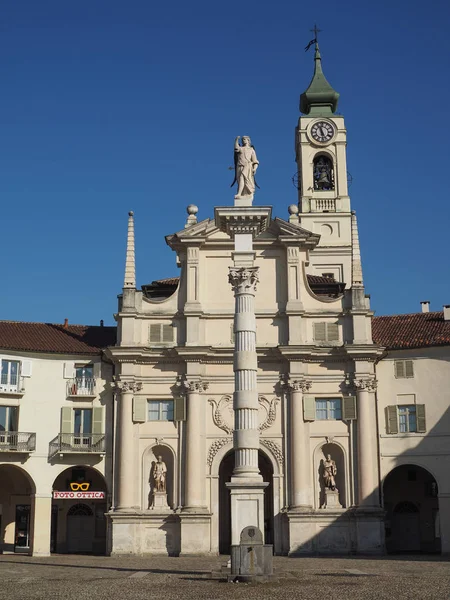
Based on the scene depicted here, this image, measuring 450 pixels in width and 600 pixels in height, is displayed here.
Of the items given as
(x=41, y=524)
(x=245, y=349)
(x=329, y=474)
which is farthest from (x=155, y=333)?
(x=245, y=349)

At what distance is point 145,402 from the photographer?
5169 cm

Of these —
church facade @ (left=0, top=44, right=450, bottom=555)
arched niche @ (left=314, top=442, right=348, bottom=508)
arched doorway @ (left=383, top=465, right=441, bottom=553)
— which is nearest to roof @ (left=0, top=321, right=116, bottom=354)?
church facade @ (left=0, top=44, right=450, bottom=555)

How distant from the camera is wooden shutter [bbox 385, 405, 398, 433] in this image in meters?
51.5

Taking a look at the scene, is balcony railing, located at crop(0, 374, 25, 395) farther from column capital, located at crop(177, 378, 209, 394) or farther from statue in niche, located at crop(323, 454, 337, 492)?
statue in niche, located at crop(323, 454, 337, 492)

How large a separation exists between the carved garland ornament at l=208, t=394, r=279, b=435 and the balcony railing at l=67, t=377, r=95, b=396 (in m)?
6.85

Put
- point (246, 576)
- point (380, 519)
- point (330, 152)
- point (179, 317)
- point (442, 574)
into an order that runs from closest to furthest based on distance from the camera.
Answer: point (246, 576) → point (442, 574) → point (380, 519) → point (179, 317) → point (330, 152)

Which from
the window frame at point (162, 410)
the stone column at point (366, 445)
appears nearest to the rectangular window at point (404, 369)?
the stone column at point (366, 445)

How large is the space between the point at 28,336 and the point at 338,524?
2067 centimetres

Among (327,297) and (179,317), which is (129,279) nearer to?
(179,317)

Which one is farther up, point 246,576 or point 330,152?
point 330,152

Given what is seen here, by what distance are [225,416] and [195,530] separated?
648 centimetres

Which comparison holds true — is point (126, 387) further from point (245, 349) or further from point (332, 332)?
point (245, 349)

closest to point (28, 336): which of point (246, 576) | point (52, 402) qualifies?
point (52, 402)

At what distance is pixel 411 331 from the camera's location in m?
53.8
